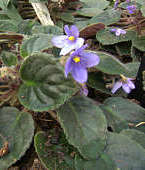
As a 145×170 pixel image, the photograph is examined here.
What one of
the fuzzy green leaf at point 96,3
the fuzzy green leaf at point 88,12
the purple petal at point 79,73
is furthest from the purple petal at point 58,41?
the fuzzy green leaf at point 96,3

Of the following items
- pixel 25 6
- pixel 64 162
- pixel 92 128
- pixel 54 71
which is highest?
pixel 25 6

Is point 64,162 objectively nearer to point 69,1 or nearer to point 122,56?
point 122,56

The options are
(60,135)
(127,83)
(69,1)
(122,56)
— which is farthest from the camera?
(69,1)

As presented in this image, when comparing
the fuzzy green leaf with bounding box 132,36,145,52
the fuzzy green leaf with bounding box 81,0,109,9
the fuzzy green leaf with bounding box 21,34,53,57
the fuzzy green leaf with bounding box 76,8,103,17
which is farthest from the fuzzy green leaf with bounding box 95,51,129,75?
the fuzzy green leaf with bounding box 81,0,109,9

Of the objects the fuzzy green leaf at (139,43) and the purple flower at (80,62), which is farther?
the fuzzy green leaf at (139,43)

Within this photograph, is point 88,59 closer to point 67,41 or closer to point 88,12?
point 67,41

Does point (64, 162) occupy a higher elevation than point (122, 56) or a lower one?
lower

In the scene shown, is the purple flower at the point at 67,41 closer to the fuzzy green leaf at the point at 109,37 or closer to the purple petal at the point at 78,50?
the purple petal at the point at 78,50

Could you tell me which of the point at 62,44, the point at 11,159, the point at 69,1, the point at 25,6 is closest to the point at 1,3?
the point at 25,6
